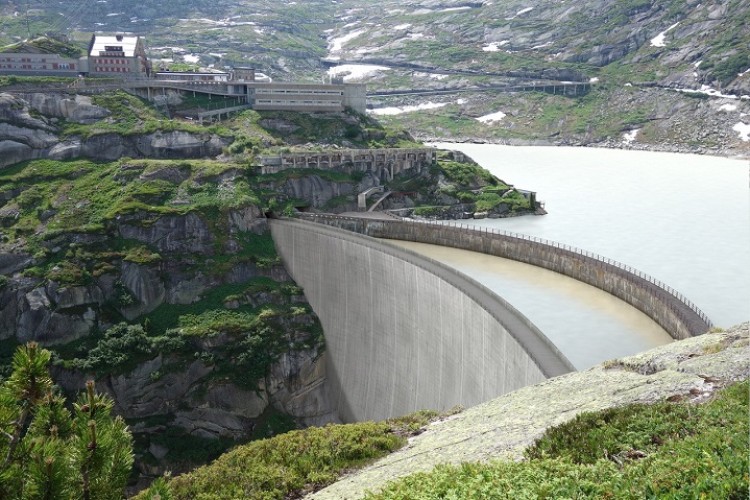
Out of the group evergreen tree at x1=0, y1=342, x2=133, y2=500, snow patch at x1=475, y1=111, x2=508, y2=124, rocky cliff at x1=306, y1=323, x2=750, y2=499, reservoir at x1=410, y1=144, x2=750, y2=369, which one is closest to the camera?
evergreen tree at x1=0, y1=342, x2=133, y2=500

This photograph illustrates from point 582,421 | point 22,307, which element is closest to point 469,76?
point 22,307

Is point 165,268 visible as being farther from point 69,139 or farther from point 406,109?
point 406,109

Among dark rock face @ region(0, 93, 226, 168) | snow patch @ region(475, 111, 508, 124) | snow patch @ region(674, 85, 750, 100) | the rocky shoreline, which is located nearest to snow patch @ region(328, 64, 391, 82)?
snow patch @ region(475, 111, 508, 124)

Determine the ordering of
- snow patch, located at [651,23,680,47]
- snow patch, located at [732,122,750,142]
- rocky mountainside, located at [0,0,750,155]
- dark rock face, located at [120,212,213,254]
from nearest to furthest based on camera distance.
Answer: dark rock face, located at [120,212,213,254], snow patch, located at [732,122,750,142], rocky mountainside, located at [0,0,750,155], snow patch, located at [651,23,680,47]

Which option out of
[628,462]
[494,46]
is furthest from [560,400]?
[494,46]

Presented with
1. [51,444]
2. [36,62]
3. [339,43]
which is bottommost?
[51,444]

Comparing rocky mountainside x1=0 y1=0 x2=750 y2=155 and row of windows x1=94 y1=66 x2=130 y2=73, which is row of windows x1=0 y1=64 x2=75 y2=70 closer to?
row of windows x1=94 y1=66 x2=130 y2=73

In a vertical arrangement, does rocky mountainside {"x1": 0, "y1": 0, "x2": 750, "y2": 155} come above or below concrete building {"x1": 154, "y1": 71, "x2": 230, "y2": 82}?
above

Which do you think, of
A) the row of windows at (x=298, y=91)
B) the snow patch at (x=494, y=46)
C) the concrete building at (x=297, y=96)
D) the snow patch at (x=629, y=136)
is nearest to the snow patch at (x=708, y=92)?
the snow patch at (x=629, y=136)
